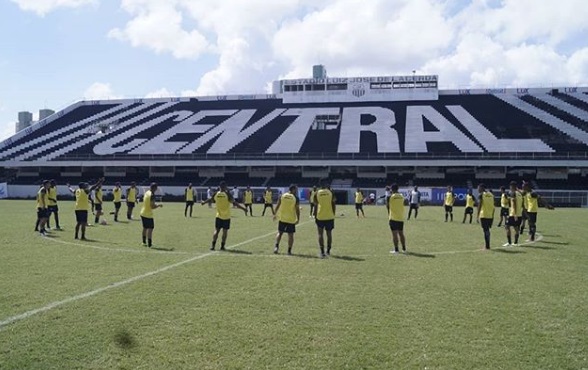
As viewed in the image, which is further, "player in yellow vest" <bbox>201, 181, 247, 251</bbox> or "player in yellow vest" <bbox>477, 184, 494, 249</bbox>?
"player in yellow vest" <bbox>477, 184, 494, 249</bbox>

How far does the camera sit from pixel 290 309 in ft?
27.2

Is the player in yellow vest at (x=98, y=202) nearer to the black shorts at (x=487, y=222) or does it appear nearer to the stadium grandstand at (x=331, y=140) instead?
the black shorts at (x=487, y=222)

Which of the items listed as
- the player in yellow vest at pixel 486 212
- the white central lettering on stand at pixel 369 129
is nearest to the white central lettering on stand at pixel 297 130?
the white central lettering on stand at pixel 369 129

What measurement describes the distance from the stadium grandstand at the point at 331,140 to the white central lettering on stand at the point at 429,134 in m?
0.13

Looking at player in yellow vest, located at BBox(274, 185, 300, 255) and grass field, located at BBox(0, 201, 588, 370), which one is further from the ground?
player in yellow vest, located at BBox(274, 185, 300, 255)

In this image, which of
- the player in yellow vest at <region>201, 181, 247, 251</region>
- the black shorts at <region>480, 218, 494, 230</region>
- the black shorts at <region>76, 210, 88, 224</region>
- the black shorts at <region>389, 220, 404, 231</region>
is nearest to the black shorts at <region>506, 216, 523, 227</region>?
the black shorts at <region>480, 218, 494, 230</region>

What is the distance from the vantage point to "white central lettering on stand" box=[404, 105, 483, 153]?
5420 centimetres

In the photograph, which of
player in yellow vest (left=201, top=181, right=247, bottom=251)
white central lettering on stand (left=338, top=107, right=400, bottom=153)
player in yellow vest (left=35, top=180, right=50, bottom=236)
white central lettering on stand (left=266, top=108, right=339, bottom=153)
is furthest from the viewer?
white central lettering on stand (left=266, top=108, right=339, bottom=153)

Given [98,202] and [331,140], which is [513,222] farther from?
[331,140]

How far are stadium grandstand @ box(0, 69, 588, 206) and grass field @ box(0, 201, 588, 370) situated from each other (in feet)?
128

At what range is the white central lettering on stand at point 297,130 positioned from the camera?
5794 cm

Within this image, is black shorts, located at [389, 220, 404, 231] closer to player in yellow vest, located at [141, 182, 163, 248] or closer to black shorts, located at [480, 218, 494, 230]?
black shorts, located at [480, 218, 494, 230]

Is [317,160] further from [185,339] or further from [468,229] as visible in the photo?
[185,339]

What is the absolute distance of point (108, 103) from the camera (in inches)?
3071
